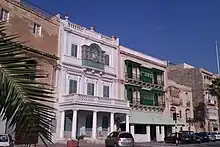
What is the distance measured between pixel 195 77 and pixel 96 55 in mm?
30659

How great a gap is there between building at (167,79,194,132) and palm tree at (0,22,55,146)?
4660cm

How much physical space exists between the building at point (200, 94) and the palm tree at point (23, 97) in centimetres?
5715

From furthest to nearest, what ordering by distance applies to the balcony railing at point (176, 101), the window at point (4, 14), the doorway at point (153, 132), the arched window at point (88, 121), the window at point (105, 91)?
the balcony railing at point (176, 101) → the doorway at point (153, 132) → the window at point (105, 91) → the arched window at point (88, 121) → the window at point (4, 14)

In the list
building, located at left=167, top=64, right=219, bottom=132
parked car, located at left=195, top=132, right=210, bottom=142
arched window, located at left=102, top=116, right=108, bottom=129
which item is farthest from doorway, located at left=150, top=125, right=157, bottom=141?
building, located at left=167, top=64, right=219, bottom=132

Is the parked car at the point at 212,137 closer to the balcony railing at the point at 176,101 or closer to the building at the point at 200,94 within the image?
the balcony railing at the point at 176,101

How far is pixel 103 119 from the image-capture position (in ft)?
118

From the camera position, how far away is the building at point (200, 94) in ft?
188

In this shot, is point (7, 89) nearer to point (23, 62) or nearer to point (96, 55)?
point (23, 62)

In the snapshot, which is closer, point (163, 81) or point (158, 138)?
point (158, 138)

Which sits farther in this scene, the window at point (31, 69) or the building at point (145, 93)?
the building at point (145, 93)

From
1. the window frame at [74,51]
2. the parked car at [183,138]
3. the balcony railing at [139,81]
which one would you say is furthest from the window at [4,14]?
the parked car at [183,138]

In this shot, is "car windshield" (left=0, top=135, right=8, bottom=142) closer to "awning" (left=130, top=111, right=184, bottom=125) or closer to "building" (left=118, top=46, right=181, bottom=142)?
"building" (left=118, top=46, right=181, bottom=142)

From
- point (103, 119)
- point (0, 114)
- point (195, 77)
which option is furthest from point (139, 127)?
point (0, 114)

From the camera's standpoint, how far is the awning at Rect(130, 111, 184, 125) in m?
38.6
